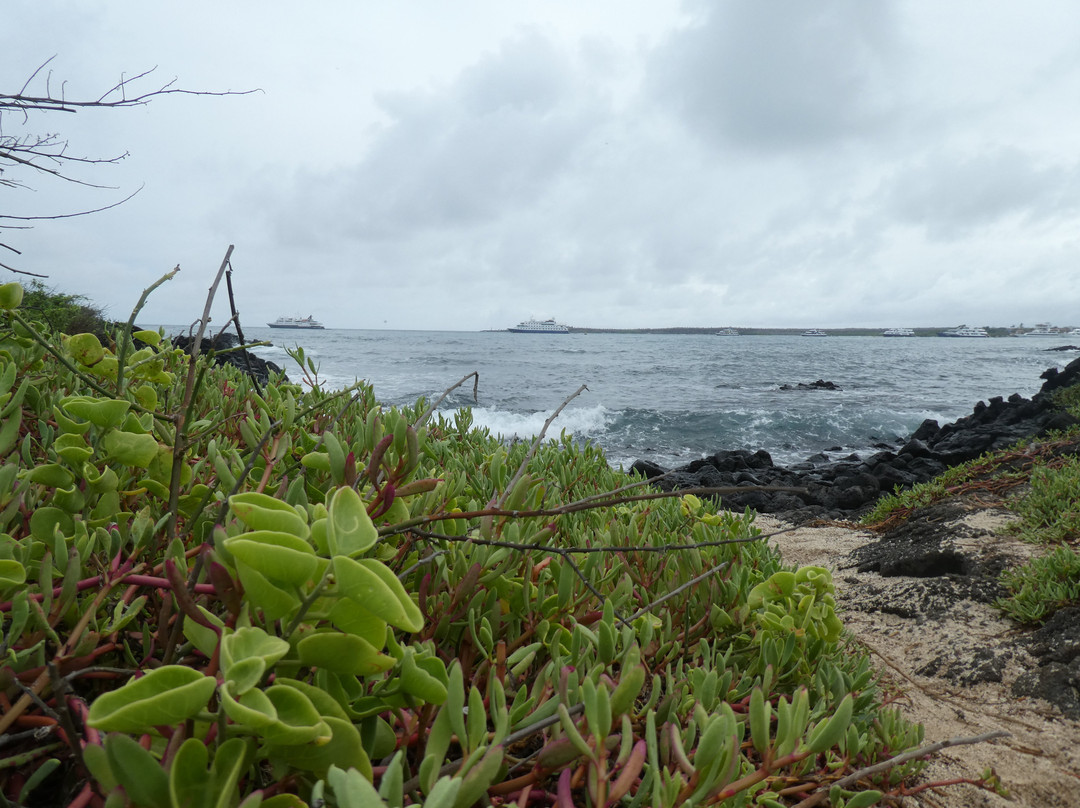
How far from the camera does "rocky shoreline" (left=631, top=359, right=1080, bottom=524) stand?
338 inches

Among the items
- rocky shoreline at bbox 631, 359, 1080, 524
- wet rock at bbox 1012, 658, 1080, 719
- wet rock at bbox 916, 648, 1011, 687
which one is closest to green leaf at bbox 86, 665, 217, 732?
wet rock at bbox 1012, 658, 1080, 719

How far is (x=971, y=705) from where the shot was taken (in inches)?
101

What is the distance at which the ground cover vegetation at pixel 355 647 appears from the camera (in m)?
0.57

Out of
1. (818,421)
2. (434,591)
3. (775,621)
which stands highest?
(434,591)

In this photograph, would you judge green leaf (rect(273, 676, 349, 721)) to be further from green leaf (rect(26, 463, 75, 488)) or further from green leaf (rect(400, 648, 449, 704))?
green leaf (rect(26, 463, 75, 488))

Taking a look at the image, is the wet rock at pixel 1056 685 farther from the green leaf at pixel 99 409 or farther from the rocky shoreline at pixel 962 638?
the green leaf at pixel 99 409

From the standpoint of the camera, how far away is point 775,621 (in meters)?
1.37

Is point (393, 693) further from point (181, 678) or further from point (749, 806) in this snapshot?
point (749, 806)

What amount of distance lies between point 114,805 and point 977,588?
14.2 feet

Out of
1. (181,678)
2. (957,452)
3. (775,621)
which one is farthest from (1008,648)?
(957,452)

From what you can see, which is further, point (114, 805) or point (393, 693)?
point (393, 693)

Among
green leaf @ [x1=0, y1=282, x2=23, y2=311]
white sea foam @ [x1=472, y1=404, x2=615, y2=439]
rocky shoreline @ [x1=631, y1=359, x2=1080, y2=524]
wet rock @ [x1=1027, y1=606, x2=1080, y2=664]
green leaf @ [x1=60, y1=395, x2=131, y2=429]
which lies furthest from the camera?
white sea foam @ [x1=472, y1=404, x2=615, y2=439]

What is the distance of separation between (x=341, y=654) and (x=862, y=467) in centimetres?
1268

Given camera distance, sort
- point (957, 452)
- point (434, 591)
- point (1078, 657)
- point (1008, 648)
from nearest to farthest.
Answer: point (434, 591), point (1078, 657), point (1008, 648), point (957, 452)
